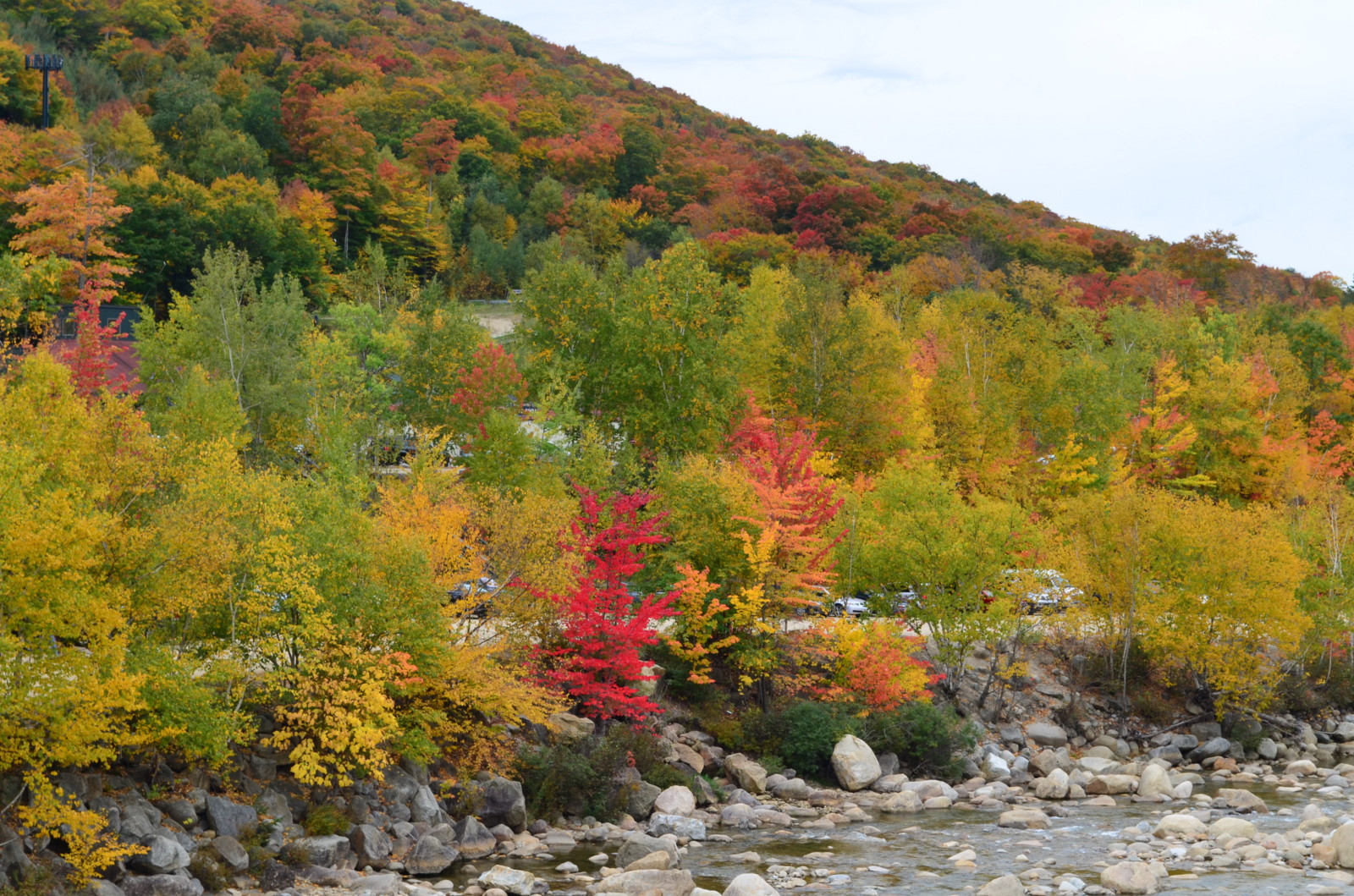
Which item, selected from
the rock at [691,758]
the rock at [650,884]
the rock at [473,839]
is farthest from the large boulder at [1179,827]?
the rock at [473,839]

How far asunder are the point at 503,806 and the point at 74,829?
396 inches

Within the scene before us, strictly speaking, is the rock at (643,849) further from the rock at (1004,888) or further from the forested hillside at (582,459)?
the rock at (1004,888)

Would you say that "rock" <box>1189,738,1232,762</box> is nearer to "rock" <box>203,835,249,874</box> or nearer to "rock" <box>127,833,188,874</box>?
"rock" <box>203,835,249,874</box>

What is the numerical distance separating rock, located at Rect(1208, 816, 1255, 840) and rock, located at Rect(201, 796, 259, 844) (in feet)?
72.6

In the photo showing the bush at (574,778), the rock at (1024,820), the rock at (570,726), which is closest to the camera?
the bush at (574,778)

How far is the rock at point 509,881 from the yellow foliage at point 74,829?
262 inches

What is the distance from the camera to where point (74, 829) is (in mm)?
19547

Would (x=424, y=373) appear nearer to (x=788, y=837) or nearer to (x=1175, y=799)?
(x=788, y=837)

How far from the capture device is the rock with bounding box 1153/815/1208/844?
27859mm

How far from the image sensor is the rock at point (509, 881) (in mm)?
23172

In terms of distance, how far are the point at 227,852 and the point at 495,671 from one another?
277 inches

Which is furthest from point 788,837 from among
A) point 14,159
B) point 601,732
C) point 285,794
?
point 14,159

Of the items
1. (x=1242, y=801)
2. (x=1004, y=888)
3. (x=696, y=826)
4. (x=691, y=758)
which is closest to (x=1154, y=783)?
(x=1242, y=801)

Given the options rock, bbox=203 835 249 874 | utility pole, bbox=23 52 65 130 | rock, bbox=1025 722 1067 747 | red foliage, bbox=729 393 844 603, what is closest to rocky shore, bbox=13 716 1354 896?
rock, bbox=203 835 249 874
